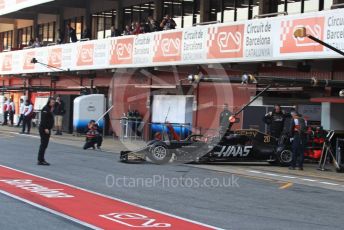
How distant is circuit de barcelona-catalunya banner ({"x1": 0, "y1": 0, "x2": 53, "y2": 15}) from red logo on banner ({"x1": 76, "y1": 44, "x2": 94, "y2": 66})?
5.42 meters

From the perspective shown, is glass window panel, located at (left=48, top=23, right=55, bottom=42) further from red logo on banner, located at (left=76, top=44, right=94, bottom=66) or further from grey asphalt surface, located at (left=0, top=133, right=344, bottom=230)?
grey asphalt surface, located at (left=0, top=133, right=344, bottom=230)

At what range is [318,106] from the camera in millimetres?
21125

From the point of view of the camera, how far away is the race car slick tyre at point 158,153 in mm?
16719

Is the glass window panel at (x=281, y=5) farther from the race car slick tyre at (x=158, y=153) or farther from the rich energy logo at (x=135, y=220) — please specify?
the rich energy logo at (x=135, y=220)

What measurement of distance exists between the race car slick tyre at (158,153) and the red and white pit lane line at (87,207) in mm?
5224

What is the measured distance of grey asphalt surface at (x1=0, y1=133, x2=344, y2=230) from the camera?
27.3ft

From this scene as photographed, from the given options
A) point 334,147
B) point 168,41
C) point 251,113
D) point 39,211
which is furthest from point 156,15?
point 39,211

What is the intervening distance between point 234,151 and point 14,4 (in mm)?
28049

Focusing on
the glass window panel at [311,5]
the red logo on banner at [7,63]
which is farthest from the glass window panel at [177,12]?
the red logo on banner at [7,63]

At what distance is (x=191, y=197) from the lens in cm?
1058

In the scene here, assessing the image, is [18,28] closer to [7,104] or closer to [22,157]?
[7,104]

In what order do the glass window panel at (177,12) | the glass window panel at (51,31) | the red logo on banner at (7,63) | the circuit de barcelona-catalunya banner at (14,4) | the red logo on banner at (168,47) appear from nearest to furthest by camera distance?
the red logo on banner at (168,47), the glass window panel at (177,12), the circuit de barcelona-catalunya banner at (14,4), the red logo on banner at (7,63), the glass window panel at (51,31)

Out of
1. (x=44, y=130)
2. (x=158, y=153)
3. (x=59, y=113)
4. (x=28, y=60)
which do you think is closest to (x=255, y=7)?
(x=158, y=153)

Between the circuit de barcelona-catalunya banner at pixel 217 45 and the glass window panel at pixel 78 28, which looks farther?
the glass window panel at pixel 78 28
